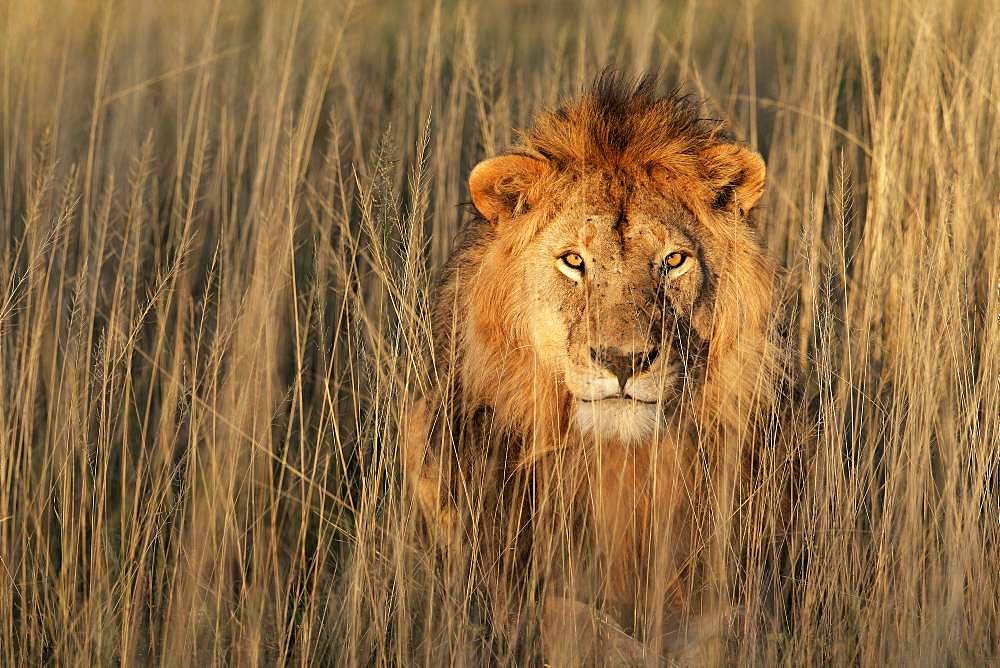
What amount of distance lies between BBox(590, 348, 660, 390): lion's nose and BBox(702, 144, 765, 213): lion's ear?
25.6 inches

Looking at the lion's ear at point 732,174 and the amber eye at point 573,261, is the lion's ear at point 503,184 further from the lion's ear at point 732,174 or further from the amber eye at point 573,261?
the lion's ear at point 732,174

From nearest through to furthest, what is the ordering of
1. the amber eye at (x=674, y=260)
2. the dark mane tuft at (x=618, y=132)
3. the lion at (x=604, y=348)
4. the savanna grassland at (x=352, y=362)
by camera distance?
the savanna grassland at (x=352, y=362)
the lion at (x=604, y=348)
the amber eye at (x=674, y=260)
the dark mane tuft at (x=618, y=132)

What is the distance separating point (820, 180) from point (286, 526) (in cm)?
213

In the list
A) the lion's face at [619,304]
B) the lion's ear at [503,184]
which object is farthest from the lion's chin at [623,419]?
the lion's ear at [503,184]

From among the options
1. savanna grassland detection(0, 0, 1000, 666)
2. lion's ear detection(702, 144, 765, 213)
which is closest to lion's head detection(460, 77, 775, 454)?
lion's ear detection(702, 144, 765, 213)

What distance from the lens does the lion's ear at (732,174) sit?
3.84 metres

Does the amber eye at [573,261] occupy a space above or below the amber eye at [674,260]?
below

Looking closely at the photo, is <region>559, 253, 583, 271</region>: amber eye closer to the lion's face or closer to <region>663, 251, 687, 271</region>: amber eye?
the lion's face

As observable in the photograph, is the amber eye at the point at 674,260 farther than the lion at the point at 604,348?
Yes

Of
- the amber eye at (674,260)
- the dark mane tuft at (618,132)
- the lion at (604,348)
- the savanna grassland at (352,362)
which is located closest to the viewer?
the savanna grassland at (352,362)

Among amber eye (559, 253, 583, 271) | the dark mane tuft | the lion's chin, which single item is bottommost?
the lion's chin

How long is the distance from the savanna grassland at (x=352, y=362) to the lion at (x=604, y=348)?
0.57 ft

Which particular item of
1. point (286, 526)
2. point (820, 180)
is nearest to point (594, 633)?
point (286, 526)

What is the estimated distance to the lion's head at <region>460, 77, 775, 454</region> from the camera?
363 centimetres
